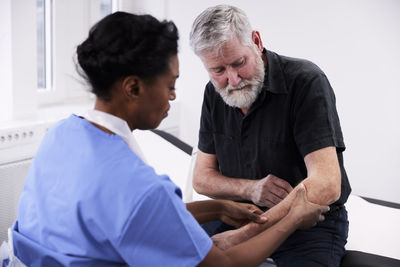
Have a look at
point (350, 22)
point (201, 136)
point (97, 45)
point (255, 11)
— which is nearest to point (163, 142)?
point (201, 136)

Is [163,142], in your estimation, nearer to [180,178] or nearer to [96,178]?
[180,178]

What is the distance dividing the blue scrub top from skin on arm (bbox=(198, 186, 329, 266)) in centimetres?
6

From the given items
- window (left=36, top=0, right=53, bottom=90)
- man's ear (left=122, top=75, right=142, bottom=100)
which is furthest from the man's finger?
window (left=36, top=0, right=53, bottom=90)

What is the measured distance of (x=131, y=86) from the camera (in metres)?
1.20

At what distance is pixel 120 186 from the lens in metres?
1.11

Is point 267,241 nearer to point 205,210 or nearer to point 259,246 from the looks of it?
point 259,246

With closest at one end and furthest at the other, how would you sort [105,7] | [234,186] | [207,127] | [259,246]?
[259,246], [234,186], [207,127], [105,7]

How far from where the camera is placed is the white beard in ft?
5.82

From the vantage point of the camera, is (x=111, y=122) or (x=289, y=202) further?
(x=289, y=202)

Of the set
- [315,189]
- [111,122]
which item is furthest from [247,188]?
[111,122]

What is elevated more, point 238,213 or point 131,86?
point 131,86

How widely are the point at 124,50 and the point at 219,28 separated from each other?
58 centimetres

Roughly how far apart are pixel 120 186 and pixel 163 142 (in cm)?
184

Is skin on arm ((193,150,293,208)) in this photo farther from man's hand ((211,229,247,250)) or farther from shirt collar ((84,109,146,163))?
shirt collar ((84,109,146,163))
